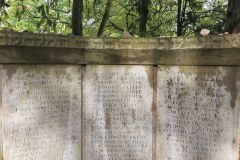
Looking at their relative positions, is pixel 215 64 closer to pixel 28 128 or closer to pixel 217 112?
pixel 217 112

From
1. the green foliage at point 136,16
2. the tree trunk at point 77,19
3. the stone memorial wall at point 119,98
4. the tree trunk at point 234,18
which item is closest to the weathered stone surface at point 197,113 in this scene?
the stone memorial wall at point 119,98

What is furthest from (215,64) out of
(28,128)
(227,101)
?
(28,128)

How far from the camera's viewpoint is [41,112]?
3.53 meters

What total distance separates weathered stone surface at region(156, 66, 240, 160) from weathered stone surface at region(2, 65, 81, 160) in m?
1.11

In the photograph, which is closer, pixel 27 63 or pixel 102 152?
pixel 27 63

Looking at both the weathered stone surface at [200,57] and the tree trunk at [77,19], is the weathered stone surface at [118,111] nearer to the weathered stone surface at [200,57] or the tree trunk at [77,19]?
the weathered stone surface at [200,57]

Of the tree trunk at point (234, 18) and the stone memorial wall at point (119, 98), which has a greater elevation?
the tree trunk at point (234, 18)

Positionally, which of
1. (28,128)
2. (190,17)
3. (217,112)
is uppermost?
(190,17)

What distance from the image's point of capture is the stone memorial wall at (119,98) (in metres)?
3.21

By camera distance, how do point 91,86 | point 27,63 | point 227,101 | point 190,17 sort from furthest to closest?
point 190,17 < point 91,86 < point 27,63 < point 227,101

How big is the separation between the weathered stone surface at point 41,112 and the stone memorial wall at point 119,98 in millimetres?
12

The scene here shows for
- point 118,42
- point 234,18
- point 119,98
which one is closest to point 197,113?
point 119,98

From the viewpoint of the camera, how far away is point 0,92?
332 centimetres

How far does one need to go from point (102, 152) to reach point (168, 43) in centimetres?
164
